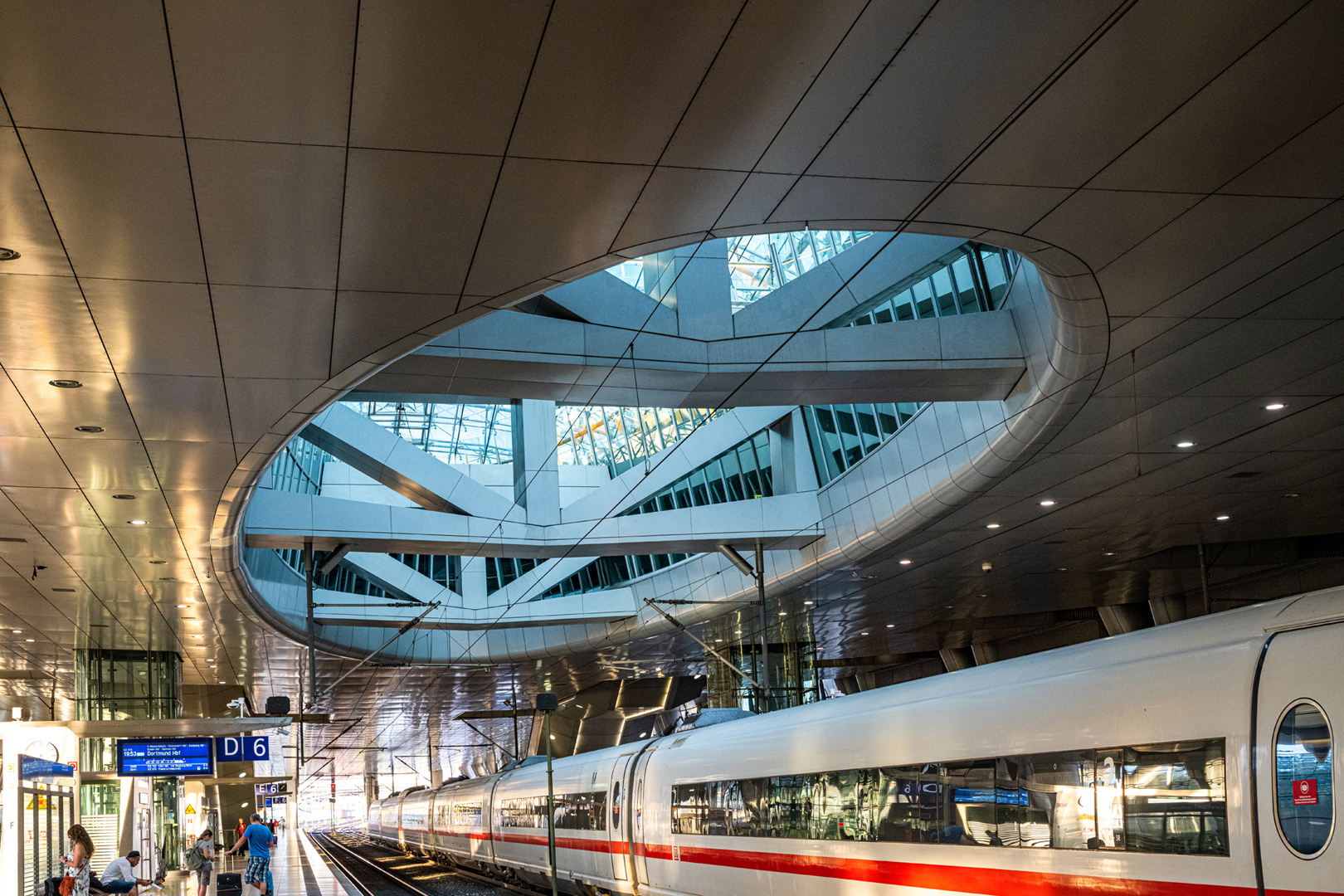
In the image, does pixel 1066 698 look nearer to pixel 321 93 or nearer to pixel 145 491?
pixel 321 93

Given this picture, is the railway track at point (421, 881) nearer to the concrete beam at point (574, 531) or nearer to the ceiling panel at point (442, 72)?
the concrete beam at point (574, 531)

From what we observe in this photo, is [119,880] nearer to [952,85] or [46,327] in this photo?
[46,327]

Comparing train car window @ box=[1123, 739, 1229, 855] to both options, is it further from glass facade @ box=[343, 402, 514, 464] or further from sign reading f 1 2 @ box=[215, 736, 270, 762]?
glass facade @ box=[343, 402, 514, 464]

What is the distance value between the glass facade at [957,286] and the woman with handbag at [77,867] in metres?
13.7

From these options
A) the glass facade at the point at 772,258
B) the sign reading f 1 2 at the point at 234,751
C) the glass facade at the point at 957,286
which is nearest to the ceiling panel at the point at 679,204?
the glass facade at the point at 957,286

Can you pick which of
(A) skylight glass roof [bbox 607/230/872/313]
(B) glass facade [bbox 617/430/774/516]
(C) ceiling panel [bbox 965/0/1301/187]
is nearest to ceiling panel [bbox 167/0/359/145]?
(C) ceiling panel [bbox 965/0/1301/187]

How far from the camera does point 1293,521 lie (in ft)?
76.4

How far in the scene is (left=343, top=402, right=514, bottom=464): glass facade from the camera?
1816 inches

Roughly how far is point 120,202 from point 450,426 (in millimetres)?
39344

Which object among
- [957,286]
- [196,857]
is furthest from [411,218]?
[196,857]

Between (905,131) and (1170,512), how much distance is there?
53.8 ft

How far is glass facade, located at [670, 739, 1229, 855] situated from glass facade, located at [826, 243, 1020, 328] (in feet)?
25.0

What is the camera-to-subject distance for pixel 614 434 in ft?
148

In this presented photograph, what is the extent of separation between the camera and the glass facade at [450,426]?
46125 mm
